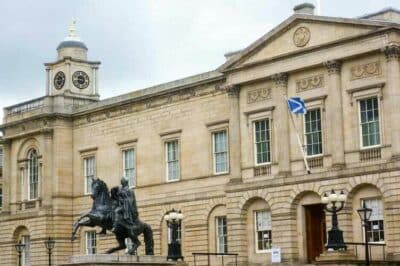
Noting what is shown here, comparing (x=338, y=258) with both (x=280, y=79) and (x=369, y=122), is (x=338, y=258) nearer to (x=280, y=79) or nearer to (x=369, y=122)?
(x=369, y=122)

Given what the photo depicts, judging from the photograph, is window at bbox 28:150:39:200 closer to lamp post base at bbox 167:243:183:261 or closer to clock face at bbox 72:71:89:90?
clock face at bbox 72:71:89:90

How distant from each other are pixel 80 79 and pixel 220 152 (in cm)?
1552

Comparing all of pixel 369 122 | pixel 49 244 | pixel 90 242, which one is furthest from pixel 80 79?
pixel 369 122

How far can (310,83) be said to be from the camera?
4403 centimetres

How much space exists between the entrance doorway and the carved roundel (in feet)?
24.5

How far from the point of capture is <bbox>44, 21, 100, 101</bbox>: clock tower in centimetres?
6134

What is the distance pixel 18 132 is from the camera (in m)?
61.3

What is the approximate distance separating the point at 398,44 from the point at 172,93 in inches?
626

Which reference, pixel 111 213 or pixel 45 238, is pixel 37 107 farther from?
pixel 111 213

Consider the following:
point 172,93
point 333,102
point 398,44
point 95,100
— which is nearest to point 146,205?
point 172,93

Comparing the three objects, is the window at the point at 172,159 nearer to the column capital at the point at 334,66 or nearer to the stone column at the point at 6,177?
the column capital at the point at 334,66

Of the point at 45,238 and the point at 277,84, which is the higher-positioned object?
the point at 277,84

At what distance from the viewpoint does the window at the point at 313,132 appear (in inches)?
1718

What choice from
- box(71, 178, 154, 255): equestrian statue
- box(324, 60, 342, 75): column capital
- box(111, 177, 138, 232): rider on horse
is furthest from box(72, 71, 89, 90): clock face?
box(111, 177, 138, 232): rider on horse
